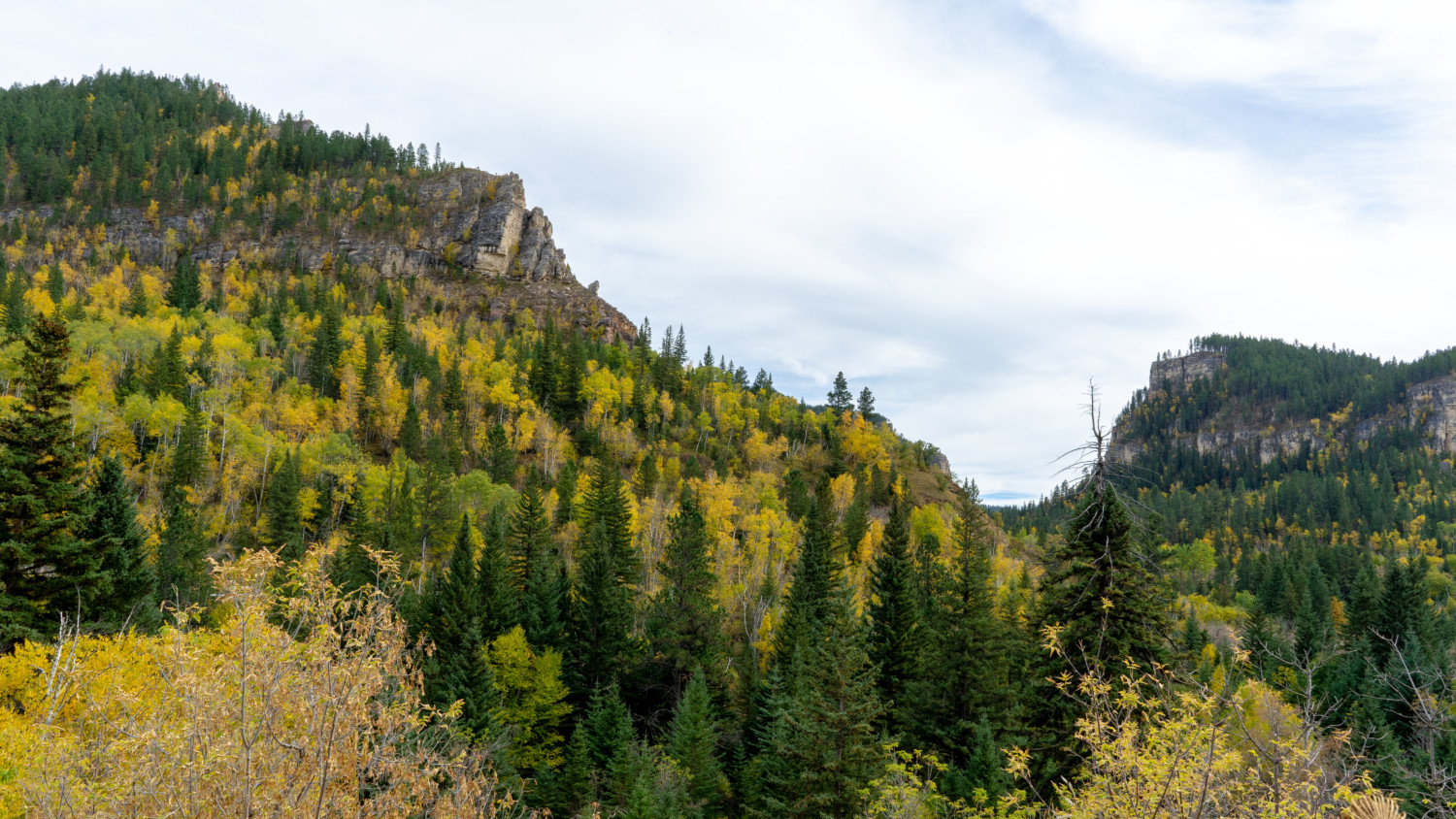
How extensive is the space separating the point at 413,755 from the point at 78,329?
8594cm

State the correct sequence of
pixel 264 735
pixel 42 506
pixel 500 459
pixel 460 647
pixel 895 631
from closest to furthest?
Answer: pixel 264 735
pixel 42 506
pixel 460 647
pixel 895 631
pixel 500 459

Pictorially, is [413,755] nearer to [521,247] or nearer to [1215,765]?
[1215,765]

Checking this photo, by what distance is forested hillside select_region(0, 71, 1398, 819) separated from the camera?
935cm

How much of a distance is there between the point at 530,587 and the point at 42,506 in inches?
979

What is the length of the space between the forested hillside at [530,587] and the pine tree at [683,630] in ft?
0.80

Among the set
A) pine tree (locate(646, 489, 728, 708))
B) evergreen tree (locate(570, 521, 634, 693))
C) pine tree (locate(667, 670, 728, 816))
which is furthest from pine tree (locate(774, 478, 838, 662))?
evergreen tree (locate(570, 521, 634, 693))

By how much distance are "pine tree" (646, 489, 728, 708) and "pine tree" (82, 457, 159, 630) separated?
78.6 ft

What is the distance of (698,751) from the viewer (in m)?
31.7

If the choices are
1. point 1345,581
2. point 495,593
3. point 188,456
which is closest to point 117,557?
point 495,593

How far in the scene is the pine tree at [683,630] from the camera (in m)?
40.9

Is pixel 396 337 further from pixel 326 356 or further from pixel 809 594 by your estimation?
pixel 809 594

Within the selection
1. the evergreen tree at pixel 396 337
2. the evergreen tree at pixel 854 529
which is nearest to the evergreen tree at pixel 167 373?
the evergreen tree at pixel 396 337

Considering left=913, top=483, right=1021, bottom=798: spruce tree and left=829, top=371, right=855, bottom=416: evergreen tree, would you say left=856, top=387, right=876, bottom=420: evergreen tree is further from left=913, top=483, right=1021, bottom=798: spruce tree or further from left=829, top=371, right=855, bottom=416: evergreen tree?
left=913, top=483, right=1021, bottom=798: spruce tree

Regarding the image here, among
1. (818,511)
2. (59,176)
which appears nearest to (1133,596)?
(818,511)
